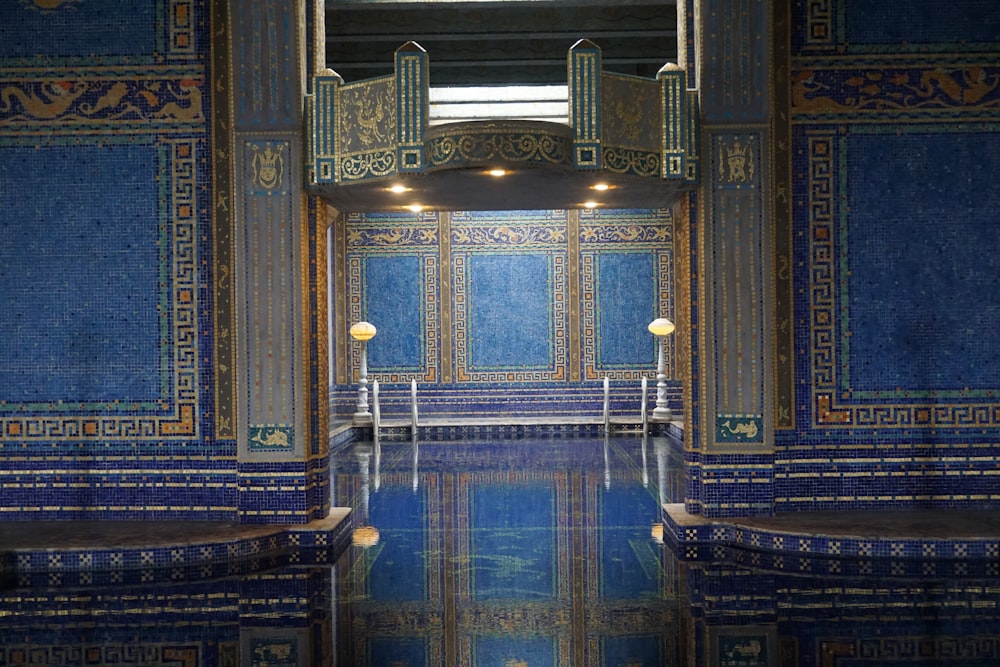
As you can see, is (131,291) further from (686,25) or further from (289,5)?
(686,25)

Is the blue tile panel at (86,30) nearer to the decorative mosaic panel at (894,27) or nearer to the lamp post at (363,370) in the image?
the decorative mosaic panel at (894,27)

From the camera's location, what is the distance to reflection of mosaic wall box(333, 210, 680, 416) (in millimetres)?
12719

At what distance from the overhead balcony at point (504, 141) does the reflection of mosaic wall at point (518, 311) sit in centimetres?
678

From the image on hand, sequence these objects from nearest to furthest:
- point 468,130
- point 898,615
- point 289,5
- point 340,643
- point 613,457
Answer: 1. point 340,643
2. point 898,615
3. point 468,130
4. point 289,5
5. point 613,457

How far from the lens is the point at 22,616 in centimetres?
414

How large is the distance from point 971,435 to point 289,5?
461cm

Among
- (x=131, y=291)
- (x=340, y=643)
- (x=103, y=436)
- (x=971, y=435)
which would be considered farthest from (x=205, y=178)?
Result: (x=971, y=435)

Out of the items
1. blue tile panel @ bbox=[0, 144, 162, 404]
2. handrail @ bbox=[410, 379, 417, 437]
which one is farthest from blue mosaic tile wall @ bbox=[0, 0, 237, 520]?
handrail @ bbox=[410, 379, 417, 437]

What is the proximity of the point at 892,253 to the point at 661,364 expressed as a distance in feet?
22.0

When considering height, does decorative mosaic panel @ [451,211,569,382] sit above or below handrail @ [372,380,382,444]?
above

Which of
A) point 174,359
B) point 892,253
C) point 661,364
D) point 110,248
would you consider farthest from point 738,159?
point 661,364

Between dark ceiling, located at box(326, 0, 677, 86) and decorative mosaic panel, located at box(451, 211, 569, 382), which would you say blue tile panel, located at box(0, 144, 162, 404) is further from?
decorative mosaic panel, located at box(451, 211, 569, 382)

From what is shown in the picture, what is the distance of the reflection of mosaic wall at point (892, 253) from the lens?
5.67 meters

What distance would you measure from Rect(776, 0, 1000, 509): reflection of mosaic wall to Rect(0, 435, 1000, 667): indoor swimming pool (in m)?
0.92
